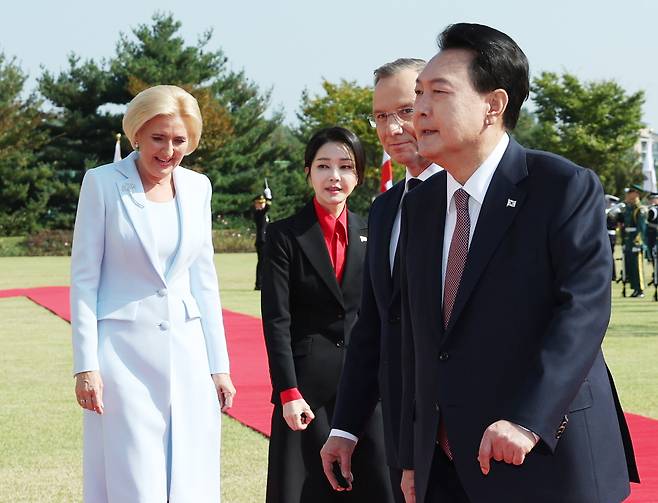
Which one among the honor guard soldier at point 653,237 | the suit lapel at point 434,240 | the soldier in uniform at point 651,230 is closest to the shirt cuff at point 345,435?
the suit lapel at point 434,240

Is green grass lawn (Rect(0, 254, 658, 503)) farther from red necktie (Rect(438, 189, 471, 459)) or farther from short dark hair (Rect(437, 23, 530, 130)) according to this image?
short dark hair (Rect(437, 23, 530, 130))

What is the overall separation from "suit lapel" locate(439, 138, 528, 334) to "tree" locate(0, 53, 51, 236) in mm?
53247

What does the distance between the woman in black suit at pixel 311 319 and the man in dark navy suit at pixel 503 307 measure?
1.88 meters

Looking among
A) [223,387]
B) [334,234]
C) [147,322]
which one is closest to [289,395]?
[223,387]

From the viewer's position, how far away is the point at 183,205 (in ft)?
15.5

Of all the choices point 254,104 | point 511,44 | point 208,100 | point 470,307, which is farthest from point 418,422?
point 254,104

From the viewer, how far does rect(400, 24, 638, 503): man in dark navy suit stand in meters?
2.58

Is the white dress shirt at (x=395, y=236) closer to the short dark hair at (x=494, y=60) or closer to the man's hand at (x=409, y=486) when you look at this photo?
the man's hand at (x=409, y=486)

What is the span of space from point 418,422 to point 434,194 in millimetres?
552

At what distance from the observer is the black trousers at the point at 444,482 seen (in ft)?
9.34

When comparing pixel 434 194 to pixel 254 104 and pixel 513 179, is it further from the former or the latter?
pixel 254 104

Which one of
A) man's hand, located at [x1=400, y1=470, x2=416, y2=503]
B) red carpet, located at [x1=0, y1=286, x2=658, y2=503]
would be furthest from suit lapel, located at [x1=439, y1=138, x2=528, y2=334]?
red carpet, located at [x1=0, y1=286, x2=658, y2=503]

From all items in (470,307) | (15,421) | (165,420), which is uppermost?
(470,307)

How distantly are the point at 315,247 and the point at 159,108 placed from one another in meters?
0.84
